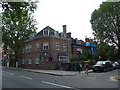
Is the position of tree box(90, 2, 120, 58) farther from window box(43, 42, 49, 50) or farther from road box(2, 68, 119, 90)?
road box(2, 68, 119, 90)

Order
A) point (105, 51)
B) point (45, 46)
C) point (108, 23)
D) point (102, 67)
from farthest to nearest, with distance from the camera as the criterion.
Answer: point (105, 51) → point (45, 46) → point (108, 23) → point (102, 67)

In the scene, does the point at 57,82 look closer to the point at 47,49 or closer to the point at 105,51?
the point at 47,49

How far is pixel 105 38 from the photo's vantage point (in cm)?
3494

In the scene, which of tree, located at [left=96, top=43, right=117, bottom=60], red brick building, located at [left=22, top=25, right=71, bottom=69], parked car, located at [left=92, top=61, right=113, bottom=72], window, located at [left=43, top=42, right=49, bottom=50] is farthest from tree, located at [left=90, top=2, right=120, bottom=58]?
window, located at [left=43, top=42, right=49, bottom=50]

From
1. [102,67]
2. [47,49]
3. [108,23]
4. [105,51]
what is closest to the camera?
[102,67]

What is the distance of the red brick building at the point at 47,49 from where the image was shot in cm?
3822

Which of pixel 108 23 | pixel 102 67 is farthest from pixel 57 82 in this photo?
pixel 108 23

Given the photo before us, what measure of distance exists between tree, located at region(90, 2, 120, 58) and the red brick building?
30.2ft

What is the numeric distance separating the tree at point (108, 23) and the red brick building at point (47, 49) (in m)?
9.21

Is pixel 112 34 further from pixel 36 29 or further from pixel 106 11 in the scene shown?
pixel 36 29

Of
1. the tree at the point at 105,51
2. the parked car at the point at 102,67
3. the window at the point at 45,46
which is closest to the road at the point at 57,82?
the parked car at the point at 102,67

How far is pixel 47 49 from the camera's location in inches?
1537

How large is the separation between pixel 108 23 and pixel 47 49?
13796 millimetres

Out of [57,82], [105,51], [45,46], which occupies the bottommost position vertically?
[57,82]
